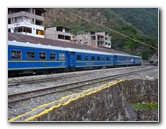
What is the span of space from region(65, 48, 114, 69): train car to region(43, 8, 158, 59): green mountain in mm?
3436

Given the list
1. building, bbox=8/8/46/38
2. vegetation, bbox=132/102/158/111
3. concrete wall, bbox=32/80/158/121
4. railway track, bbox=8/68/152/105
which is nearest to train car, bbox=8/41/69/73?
building, bbox=8/8/46/38

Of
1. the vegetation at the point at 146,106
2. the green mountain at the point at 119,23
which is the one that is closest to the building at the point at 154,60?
the green mountain at the point at 119,23

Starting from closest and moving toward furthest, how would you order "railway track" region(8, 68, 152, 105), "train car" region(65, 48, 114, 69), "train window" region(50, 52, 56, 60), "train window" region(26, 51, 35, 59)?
1. "railway track" region(8, 68, 152, 105)
2. "train window" region(26, 51, 35, 59)
3. "train window" region(50, 52, 56, 60)
4. "train car" region(65, 48, 114, 69)

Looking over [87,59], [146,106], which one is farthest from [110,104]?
[87,59]

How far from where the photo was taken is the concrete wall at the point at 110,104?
4172 millimetres

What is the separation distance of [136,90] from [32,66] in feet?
10.4

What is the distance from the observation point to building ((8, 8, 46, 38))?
4.78 metres

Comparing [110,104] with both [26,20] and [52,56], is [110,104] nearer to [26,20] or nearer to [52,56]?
[26,20]

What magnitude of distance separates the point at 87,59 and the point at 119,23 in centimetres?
436

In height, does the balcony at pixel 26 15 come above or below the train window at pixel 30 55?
above

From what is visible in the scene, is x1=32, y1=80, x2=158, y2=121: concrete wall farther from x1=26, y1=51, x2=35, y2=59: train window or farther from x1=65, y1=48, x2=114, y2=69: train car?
x1=65, y1=48, x2=114, y2=69: train car

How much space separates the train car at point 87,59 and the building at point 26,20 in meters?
3.53

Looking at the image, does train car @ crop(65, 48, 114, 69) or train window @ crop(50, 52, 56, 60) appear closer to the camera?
train window @ crop(50, 52, 56, 60)

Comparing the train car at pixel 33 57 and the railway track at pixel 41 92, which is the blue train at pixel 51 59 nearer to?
the train car at pixel 33 57
